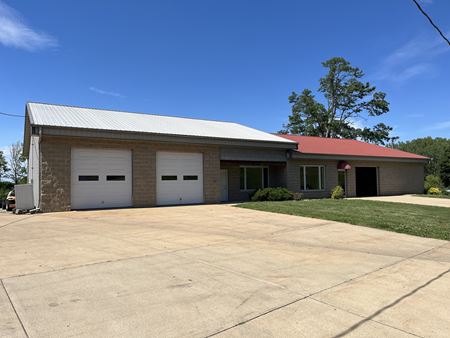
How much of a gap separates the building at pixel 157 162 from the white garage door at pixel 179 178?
54 millimetres

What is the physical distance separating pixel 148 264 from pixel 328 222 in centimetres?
838

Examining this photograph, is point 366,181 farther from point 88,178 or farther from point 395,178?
point 88,178

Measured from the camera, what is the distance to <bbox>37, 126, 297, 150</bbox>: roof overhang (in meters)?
15.7

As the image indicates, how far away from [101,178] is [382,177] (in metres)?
23.1

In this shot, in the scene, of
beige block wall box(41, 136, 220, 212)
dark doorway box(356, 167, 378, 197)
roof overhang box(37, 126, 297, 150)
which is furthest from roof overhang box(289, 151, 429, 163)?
beige block wall box(41, 136, 220, 212)

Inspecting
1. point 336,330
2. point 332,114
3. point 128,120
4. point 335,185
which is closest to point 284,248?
point 336,330

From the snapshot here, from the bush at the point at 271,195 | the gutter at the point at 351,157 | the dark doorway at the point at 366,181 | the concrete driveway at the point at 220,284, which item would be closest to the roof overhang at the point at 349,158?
the gutter at the point at 351,157

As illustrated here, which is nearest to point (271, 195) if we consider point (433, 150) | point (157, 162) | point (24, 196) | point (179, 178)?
point (179, 178)

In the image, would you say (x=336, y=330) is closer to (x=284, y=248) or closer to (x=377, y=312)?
(x=377, y=312)

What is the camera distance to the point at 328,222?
1321 cm

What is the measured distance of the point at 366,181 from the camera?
2997 cm

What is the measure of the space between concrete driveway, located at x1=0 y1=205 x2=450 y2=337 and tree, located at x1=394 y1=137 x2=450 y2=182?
173ft

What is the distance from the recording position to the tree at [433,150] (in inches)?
2168

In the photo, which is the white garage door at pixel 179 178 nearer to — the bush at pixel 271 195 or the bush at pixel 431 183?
the bush at pixel 271 195
